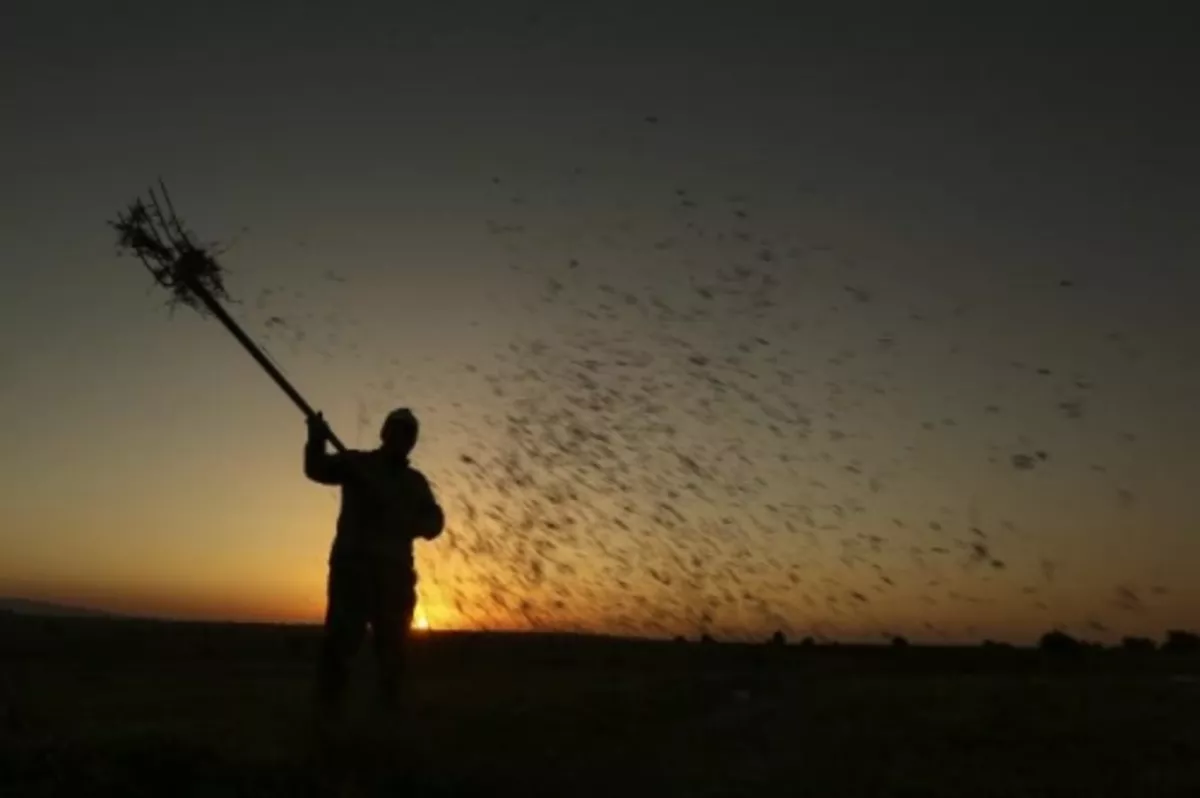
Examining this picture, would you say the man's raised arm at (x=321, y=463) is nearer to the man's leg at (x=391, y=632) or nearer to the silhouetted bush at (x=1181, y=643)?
the man's leg at (x=391, y=632)

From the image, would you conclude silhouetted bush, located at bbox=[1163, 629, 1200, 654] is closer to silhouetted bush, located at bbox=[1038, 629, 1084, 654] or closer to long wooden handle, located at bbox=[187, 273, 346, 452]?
silhouetted bush, located at bbox=[1038, 629, 1084, 654]

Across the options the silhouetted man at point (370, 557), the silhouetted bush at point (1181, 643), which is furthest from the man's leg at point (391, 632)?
the silhouetted bush at point (1181, 643)

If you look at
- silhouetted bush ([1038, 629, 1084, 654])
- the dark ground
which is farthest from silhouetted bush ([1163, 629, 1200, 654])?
the dark ground

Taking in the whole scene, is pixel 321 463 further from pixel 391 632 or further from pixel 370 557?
pixel 391 632

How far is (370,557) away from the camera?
11.7m

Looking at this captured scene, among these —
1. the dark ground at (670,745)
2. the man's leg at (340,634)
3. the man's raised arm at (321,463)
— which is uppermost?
the man's raised arm at (321,463)

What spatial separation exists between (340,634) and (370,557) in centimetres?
64

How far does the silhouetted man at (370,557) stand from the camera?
38.0 feet

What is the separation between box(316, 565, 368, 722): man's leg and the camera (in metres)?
11.5

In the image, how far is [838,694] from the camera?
545 inches

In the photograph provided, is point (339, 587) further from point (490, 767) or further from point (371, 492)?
point (490, 767)

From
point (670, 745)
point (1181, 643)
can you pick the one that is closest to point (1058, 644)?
point (1181, 643)

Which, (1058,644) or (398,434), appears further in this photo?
(1058,644)

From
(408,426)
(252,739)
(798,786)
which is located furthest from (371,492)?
(798,786)
